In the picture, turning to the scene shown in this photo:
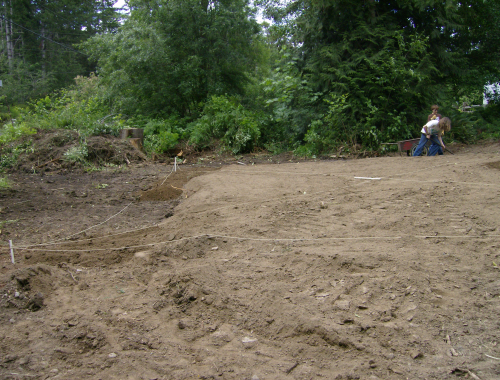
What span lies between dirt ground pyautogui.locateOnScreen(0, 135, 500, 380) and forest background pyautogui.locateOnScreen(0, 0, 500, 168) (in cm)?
658

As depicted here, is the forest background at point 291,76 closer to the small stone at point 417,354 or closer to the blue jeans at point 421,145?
the blue jeans at point 421,145

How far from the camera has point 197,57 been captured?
1544 centimetres

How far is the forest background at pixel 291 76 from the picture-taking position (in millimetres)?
12477

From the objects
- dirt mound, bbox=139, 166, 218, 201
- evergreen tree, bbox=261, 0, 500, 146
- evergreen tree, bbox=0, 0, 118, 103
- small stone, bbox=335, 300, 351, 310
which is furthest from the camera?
evergreen tree, bbox=0, 0, 118, 103

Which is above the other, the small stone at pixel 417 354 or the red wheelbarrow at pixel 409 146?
the red wheelbarrow at pixel 409 146

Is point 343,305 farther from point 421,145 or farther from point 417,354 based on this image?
point 421,145

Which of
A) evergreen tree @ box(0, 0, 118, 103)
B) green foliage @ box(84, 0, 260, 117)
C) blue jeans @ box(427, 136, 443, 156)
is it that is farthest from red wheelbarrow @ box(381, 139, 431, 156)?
evergreen tree @ box(0, 0, 118, 103)

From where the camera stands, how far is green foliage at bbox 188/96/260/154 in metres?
14.2

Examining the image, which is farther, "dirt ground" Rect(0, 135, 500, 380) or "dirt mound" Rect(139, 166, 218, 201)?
"dirt mound" Rect(139, 166, 218, 201)

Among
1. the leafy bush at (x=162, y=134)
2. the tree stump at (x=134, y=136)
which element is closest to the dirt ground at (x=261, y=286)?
the tree stump at (x=134, y=136)

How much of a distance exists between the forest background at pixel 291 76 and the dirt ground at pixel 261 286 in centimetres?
658

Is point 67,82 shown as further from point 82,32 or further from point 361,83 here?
point 361,83

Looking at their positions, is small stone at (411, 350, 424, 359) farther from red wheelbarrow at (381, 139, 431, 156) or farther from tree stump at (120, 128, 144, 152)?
tree stump at (120, 128, 144, 152)

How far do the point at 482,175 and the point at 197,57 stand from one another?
11.7 meters
